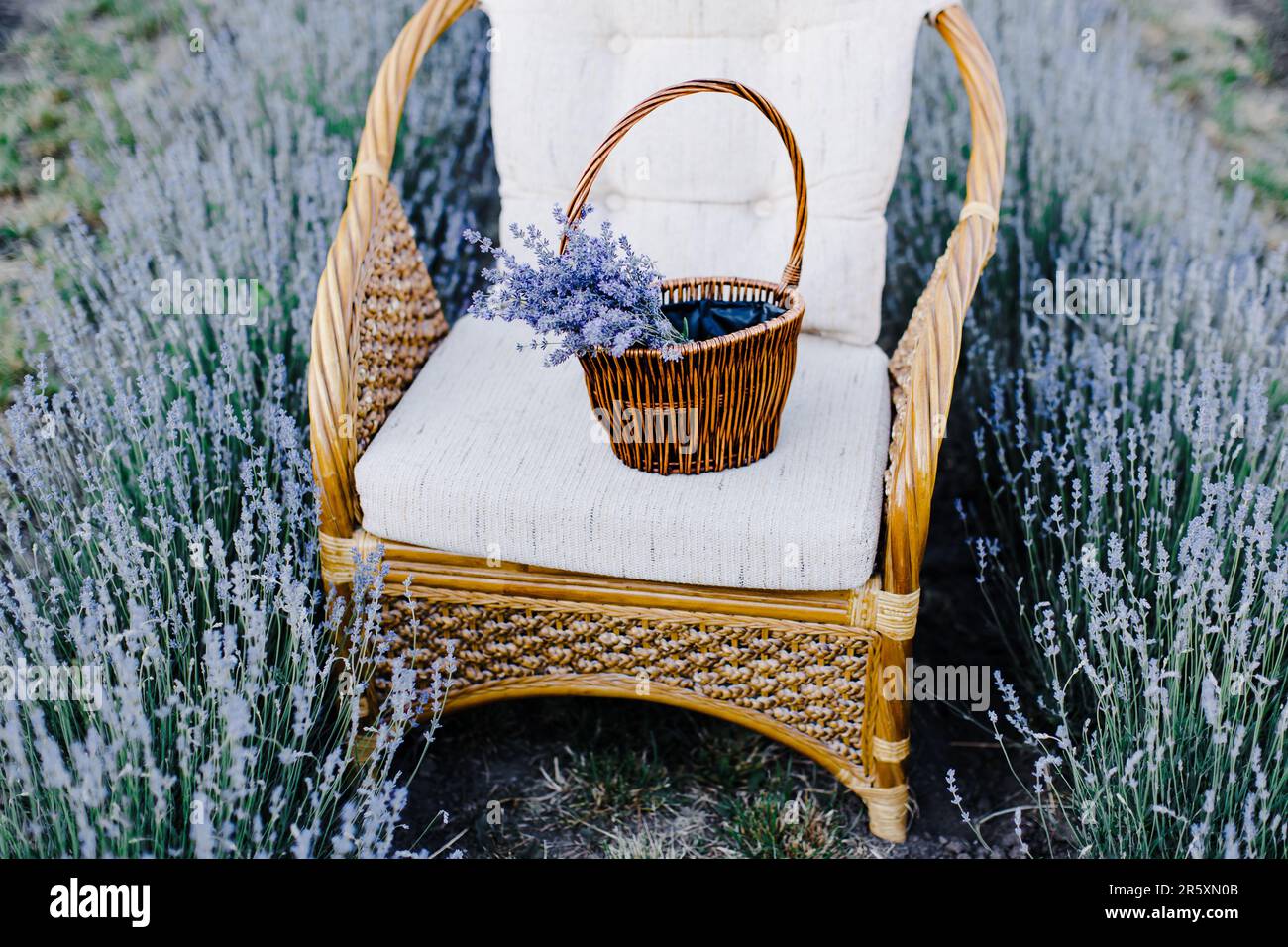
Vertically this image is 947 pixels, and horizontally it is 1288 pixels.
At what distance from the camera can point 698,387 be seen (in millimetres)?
1563

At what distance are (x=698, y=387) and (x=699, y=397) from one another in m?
0.02

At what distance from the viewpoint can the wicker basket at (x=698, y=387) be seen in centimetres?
154

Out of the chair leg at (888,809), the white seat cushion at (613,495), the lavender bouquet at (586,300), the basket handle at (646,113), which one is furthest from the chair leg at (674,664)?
the basket handle at (646,113)

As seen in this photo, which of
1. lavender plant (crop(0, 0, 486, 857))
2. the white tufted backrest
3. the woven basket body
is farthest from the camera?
the white tufted backrest

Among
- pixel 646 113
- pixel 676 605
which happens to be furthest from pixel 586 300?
pixel 676 605

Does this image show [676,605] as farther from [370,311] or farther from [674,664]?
[370,311]

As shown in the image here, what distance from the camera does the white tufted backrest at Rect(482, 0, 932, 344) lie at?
1.95m

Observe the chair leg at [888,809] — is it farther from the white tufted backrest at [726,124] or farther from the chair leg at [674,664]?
the white tufted backrest at [726,124]

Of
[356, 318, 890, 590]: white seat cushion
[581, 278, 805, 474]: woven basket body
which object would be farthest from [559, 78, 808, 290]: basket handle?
[356, 318, 890, 590]: white seat cushion

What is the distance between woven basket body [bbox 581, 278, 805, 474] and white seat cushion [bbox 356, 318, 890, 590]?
38 mm

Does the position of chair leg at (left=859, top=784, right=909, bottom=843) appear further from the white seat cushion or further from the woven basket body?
the woven basket body

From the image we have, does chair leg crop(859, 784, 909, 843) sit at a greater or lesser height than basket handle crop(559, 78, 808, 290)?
lesser

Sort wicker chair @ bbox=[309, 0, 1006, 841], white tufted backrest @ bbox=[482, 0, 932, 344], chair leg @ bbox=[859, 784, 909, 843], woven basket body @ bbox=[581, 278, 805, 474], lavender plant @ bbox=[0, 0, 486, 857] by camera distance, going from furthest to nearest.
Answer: white tufted backrest @ bbox=[482, 0, 932, 344], chair leg @ bbox=[859, 784, 909, 843], wicker chair @ bbox=[309, 0, 1006, 841], woven basket body @ bbox=[581, 278, 805, 474], lavender plant @ bbox=[0, 0, 486, 857]

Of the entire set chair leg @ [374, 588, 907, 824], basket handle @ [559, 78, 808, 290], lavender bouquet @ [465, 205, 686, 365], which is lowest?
chair leg @ [374, 588, 907, 824]
